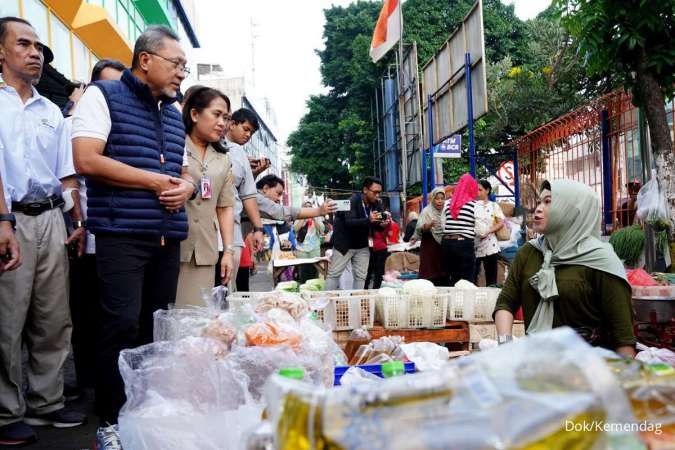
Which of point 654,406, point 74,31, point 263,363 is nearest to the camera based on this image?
point 654,406

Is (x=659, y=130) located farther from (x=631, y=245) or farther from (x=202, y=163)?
(x=202, y=163)

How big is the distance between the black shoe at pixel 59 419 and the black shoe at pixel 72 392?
0.56m

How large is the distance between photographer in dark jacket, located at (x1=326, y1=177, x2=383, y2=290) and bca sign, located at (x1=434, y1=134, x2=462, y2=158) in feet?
17.2

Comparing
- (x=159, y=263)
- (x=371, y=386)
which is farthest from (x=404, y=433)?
(x=159, y=263)

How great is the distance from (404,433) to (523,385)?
0.19 metres

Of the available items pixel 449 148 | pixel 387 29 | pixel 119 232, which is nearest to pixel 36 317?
pixel 119 232

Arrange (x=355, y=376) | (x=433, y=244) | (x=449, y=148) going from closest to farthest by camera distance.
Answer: (x=355, y=376), (x=433, y=244), (x=449, y=148)

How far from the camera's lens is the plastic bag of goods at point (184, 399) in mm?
2045

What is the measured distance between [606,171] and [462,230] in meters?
2.09

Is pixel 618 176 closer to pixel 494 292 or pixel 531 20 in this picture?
pixel 494 292

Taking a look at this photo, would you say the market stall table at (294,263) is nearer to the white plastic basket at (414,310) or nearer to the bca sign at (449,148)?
the bca sign at (449,148)

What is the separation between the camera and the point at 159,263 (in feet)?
10.6

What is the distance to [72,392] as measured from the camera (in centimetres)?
432

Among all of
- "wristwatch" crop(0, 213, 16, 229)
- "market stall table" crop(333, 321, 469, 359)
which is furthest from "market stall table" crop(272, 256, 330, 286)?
"wristwatch" crop(0, 213, 16, 229)
